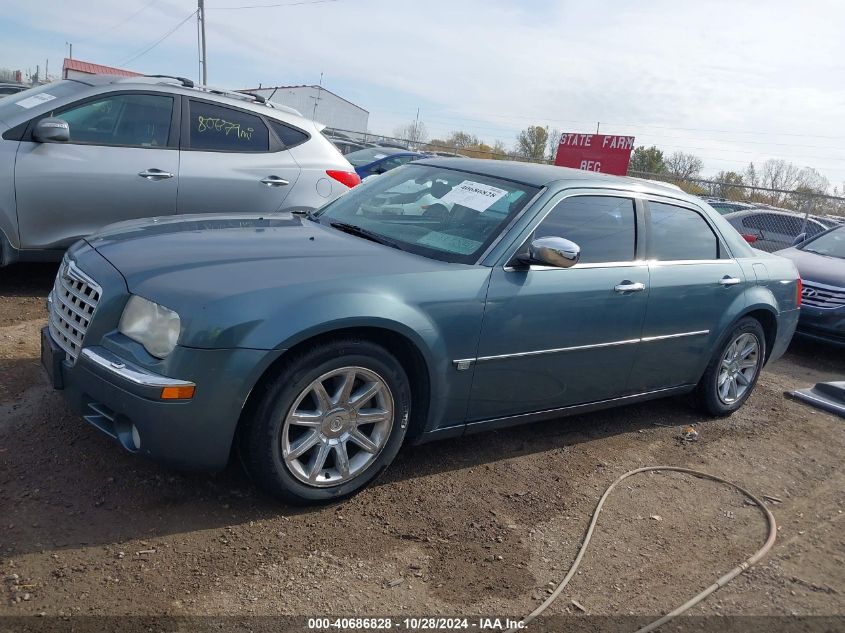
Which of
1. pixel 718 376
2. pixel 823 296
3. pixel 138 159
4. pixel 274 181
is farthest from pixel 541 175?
pixel 823 296

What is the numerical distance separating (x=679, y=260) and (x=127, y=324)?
11.1 feet

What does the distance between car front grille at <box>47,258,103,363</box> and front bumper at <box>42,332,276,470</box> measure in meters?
0.15

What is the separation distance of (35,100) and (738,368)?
19.2 feet

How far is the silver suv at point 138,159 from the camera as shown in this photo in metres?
5.82

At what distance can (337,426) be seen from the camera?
11.3 ft

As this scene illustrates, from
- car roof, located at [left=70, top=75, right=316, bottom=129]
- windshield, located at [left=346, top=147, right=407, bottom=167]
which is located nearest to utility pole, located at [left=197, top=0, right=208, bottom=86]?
windshield, located at [left=346, top=147, right=407, bottom=167]

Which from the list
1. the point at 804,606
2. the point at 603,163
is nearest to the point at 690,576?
the point at 804,606

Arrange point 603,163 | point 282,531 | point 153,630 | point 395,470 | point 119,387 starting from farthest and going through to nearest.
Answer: point 603,163 → point 395,470 → point 282,531 → point 119,387 → point 153,630

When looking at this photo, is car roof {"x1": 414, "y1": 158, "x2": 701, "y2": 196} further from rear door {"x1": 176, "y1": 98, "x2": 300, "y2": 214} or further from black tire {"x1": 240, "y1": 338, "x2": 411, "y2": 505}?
rear door {"x1": 176, "y1": 98, "x2": 300, "y2": 214}

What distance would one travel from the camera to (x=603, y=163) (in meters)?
13.7

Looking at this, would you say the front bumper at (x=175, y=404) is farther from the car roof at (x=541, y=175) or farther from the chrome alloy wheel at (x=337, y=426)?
the car roof at (x=541, y=175)

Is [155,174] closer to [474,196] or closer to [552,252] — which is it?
[474,196]

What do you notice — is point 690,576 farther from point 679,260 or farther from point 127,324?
point 127,324

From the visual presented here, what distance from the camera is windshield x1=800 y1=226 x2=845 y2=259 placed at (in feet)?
30.5
